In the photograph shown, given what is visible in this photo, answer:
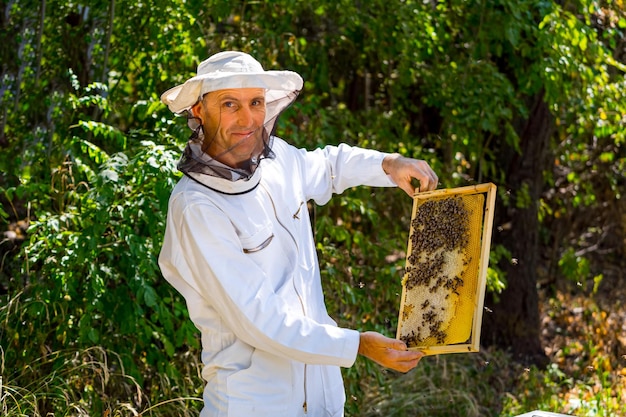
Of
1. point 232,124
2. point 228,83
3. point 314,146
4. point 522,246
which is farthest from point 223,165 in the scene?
point 522,246

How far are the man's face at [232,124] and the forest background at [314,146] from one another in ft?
4.11

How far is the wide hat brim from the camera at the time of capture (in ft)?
9.04

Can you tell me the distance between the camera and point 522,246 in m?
7.05

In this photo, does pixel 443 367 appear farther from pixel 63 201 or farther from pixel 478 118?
pixel 63 201

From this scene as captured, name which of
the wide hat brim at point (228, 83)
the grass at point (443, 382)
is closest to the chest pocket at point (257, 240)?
the wide hat brim at point (228, 83)

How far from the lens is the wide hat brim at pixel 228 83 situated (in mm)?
2756

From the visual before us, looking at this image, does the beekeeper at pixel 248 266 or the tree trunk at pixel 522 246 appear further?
the tree trunk at pixel 522 246

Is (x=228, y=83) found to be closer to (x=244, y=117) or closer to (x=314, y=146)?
(x=244, y=117)

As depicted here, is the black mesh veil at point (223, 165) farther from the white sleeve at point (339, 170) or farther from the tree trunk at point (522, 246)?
the tree trunk at point (522, 246)

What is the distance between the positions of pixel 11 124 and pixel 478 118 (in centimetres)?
278

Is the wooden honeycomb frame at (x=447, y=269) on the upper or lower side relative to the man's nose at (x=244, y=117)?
lower

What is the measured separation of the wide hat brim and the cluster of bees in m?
0.58

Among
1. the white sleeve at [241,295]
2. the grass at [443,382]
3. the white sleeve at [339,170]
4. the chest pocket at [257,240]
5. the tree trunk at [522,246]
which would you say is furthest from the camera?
the tree trunk at [522,246]

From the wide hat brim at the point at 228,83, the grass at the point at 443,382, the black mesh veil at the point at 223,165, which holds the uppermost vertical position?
the wide hat brim at the point at 228,83
